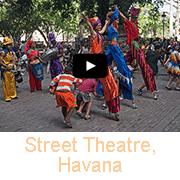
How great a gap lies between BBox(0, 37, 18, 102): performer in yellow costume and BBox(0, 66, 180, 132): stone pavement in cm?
33

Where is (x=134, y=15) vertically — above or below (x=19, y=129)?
above

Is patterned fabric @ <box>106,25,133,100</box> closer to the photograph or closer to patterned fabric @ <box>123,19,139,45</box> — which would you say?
the photograph

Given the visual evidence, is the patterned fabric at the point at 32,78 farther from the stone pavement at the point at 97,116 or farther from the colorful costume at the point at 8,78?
the colorful costume at the point at 8,78

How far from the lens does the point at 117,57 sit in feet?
23.7

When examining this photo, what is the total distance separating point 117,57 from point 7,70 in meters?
3.97

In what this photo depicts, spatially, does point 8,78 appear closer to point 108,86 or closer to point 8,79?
point 8,79

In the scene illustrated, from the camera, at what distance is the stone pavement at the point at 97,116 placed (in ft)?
19.9

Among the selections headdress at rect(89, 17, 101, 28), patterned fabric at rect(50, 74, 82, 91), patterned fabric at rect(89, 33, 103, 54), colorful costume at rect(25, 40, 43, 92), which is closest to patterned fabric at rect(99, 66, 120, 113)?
patterned fabric at rect(89, 33, 103, 54)

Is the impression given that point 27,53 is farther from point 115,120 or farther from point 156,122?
point 156,122

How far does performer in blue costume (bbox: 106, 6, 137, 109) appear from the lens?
6.94 metres

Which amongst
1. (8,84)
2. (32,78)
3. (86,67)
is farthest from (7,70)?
(86,67)

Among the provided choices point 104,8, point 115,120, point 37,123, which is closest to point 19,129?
point 37,123

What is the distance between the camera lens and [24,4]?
18234 mm

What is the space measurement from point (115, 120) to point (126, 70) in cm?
158
